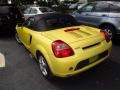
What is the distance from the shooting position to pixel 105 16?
7539 mm

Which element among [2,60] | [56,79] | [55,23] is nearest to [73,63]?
[56,79]

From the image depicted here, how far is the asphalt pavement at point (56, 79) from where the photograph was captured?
436cm

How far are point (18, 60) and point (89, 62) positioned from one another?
2.69 m

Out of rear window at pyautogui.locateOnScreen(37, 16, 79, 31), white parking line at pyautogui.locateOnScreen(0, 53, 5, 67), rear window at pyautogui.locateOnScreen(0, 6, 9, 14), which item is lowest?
white parking line at pyautogui.locateOnScreen(0, 53, 5, 67)

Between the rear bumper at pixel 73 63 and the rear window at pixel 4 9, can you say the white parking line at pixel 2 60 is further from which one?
the rear window at pixel 4 9

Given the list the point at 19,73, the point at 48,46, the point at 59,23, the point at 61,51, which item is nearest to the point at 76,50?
the point at 61,51

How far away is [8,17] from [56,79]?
17.2 feet

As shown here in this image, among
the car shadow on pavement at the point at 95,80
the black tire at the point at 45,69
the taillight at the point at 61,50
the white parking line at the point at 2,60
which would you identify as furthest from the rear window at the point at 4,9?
the taillight at the point at 61,50

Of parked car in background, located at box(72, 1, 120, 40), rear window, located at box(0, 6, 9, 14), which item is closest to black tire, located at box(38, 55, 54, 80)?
parked car in background, located at box(72, 1, 120, 40)

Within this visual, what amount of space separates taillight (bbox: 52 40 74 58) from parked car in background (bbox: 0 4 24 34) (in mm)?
5264

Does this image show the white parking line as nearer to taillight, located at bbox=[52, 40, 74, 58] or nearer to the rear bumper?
the rear bumper

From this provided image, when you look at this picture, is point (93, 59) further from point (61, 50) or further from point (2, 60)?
point (2, 60)

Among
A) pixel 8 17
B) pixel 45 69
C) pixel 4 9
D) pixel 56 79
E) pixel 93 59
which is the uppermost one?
pixel 4 9

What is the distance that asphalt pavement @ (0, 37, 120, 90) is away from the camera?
436 cm
